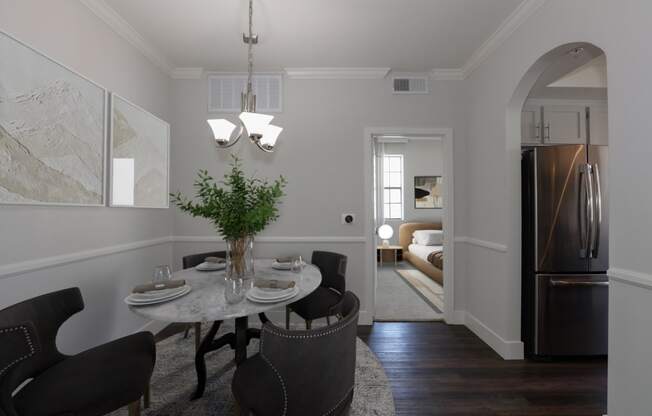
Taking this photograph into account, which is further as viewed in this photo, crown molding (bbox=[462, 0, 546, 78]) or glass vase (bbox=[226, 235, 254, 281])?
crown molding (bbox=[462, 0, 546, 78])

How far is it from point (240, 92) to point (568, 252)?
355 centimetres

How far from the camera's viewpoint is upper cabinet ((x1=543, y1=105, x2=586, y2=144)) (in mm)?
3062

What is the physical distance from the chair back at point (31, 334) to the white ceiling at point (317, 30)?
7.04 feet

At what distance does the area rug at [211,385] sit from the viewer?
5.70ft

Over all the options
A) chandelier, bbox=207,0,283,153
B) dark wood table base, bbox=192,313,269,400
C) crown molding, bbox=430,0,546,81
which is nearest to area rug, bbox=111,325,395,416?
dark wood table base, bbox=192,313,269,400

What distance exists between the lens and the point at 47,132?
1626mm

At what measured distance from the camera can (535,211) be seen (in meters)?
2.27

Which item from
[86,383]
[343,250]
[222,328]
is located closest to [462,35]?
[343,250]

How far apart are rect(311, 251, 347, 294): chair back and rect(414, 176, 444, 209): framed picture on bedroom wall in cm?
430

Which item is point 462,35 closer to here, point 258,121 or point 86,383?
point 258,121

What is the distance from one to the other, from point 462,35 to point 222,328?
12.3ft

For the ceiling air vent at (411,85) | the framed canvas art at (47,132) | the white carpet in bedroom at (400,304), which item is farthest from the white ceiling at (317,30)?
the white carpet in bedroom at (400,304)

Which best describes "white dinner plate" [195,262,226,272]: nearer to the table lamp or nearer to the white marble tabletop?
the white marble tabletop

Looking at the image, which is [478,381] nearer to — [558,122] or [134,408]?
[134,408]
